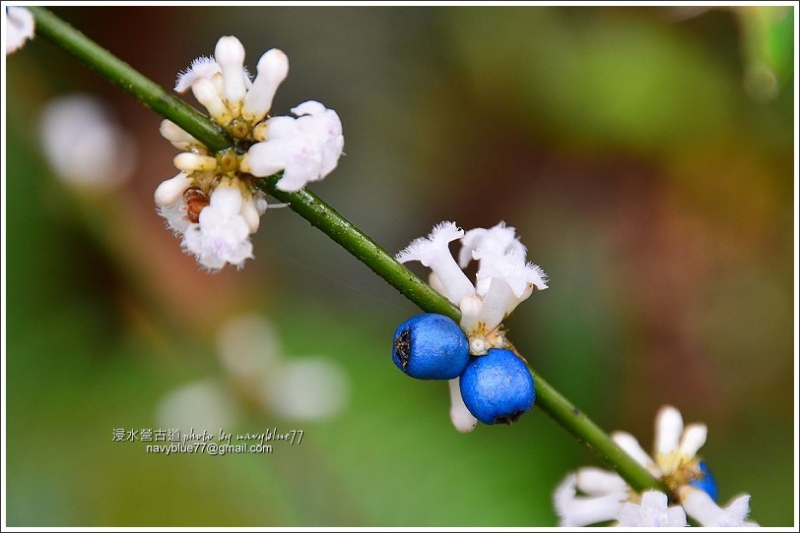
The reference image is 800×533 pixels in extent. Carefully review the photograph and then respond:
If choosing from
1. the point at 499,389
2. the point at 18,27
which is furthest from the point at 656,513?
the point at 18,27

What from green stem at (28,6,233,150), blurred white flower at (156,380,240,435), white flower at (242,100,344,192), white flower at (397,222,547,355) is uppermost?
blurred white flower at (156,380,240,435)

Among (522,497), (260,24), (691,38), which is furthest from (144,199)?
(691,38)

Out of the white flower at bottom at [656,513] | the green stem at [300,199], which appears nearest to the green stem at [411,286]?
the green stem at [300,199]

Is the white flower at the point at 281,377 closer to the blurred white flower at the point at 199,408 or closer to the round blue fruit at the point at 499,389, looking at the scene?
the blurred white flower at the point at 199,408

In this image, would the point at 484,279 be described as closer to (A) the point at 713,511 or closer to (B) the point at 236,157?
(B) the point at 236,157

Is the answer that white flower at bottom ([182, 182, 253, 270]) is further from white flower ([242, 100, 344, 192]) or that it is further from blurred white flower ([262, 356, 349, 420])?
blurred white flower ([262, 356, 349, 420])

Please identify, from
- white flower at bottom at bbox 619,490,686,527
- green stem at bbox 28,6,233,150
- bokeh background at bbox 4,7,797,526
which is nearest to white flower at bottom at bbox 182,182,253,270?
green stem at bbox 28,6,233,150
